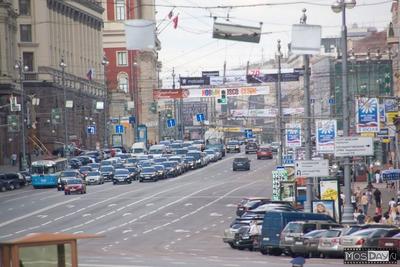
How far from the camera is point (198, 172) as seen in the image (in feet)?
379

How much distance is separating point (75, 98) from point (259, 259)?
117587 mm

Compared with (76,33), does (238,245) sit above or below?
below

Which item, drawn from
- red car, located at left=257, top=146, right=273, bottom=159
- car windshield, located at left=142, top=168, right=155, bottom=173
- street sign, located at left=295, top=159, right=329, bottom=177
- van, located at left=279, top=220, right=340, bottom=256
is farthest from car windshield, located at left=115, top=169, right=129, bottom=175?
van, located at left=279, top=220, right=340, bottom=256

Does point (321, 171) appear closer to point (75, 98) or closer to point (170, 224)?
point (170, 224)

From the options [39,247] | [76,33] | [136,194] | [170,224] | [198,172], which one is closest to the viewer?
[39,247]

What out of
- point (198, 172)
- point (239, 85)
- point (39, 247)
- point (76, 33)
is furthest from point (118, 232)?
point (76, 33)

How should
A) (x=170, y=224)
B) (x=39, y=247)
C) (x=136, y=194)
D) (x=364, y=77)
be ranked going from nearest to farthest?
(x=39, y=247), (x=170, y=224), (x=136, y=194), (x=364, y=77)

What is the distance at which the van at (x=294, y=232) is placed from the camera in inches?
1705

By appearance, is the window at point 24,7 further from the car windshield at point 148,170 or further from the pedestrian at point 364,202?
the pedestrian at point 364,202

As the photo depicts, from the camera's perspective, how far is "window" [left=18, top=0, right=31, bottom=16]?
5920 inches

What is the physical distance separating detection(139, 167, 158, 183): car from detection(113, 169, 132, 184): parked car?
3.31 feet

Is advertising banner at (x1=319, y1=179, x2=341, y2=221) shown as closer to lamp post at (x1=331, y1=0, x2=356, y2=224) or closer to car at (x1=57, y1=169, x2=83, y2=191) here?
lamp post at (x1=331, y1=0, x2=356, y2=224)

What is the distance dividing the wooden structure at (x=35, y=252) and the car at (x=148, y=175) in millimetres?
84520

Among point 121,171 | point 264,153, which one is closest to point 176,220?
point 121,171
